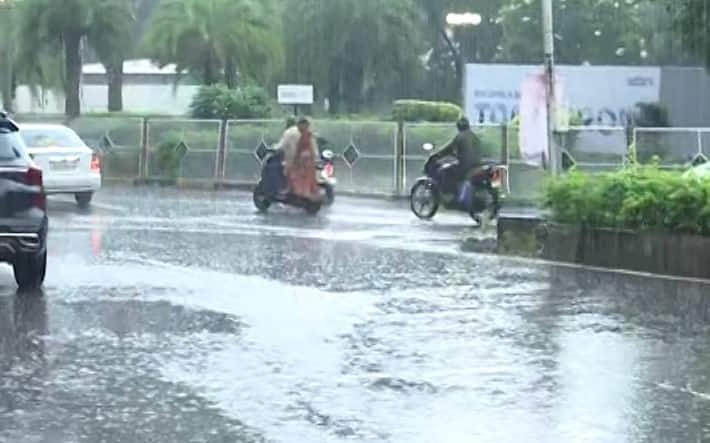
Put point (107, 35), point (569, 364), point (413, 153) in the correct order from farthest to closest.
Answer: point (107, 35), point (413, 153), point (569, 364)

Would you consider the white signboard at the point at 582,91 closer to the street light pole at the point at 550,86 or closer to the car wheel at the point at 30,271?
the street light pole at the point at 550,86

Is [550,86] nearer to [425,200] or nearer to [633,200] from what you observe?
[425,200]

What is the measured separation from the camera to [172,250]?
16.8 meters

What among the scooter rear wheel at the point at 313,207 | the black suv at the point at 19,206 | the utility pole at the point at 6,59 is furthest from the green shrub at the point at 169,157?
the black suv at the point at 19,206

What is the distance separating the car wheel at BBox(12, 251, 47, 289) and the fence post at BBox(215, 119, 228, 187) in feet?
60.0

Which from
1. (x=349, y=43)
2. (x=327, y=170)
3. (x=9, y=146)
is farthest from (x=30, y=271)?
(x=349, y=43)

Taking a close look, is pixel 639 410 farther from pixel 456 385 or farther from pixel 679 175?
pixel 679 175

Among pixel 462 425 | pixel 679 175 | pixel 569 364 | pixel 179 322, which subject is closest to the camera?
pixel 462 425

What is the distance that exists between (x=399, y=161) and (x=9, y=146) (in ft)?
51.6

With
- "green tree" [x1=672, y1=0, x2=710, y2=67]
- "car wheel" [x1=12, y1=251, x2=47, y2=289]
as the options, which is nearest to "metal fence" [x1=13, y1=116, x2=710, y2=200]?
"green tree" [x1=672, y1=0, x2=710, y2=67]

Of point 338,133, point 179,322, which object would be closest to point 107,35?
point 338,133

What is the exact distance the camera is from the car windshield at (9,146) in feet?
42.2

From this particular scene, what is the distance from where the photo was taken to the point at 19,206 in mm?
12703

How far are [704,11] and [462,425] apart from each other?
24098 mm
